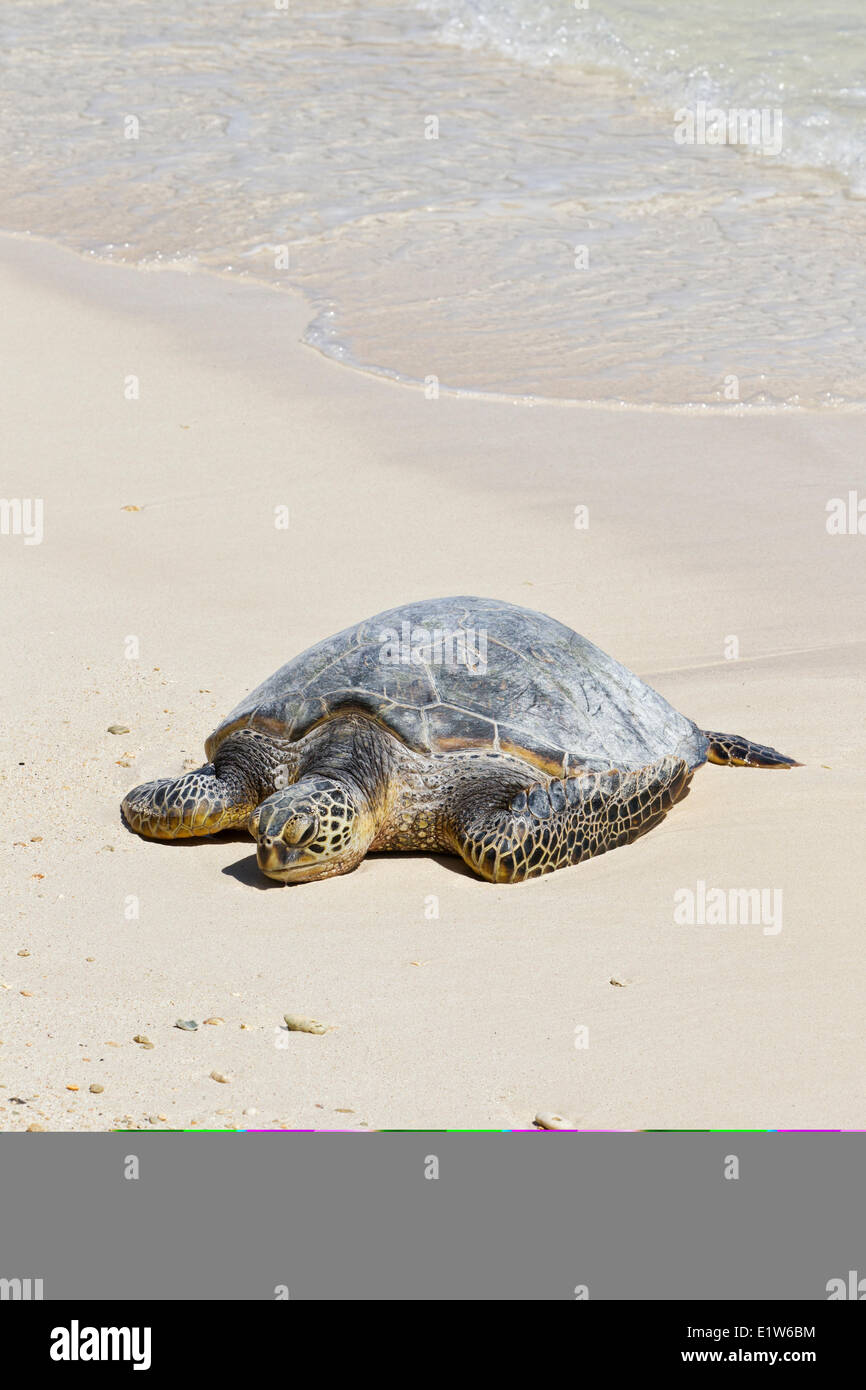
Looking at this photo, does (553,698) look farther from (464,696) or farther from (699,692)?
(699,692)

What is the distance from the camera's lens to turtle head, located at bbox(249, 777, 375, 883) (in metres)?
4.35

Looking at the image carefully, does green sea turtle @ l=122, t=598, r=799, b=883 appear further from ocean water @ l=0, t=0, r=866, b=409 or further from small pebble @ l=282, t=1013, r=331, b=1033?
ocean water @ l=0, t=0, r=866, b=409

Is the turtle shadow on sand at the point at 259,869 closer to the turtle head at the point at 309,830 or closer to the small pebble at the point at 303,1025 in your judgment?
the turtle head at the point at 309,830

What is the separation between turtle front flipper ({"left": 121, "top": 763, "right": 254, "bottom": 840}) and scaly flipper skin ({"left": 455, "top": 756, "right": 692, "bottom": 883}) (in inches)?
28.6

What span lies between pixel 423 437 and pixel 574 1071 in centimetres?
523

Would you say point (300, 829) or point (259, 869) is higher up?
point (300, 829)

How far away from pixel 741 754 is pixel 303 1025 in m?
2.16

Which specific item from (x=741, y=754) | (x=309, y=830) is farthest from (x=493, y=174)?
(x=309, y=830)

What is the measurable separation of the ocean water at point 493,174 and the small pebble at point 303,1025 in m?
5.60

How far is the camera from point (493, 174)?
1212cm

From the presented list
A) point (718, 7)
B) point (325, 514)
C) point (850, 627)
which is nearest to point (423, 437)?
point (325, 514)

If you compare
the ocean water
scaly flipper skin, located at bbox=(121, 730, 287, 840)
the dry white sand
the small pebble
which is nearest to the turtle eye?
the dry white sand

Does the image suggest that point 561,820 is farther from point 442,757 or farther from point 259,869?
point 259,869

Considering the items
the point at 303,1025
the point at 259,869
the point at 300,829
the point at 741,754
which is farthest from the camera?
the point at 741,754
